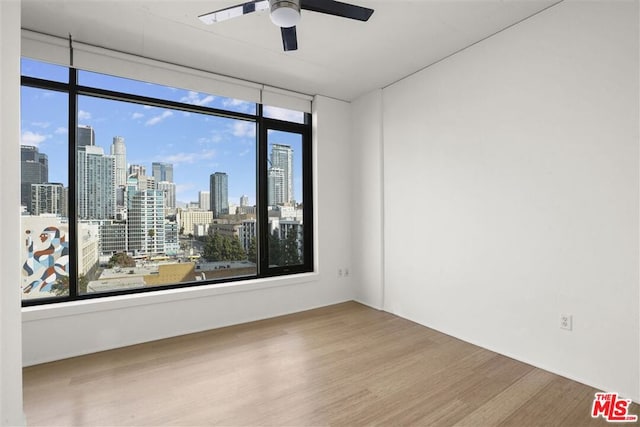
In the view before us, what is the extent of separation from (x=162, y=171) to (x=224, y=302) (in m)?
1.52

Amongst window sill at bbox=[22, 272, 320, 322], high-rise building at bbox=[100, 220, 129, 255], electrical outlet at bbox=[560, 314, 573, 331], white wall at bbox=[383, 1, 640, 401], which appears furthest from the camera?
high-rise building at bbox=[100, 220, 129, 255]

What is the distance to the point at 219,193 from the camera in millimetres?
3617

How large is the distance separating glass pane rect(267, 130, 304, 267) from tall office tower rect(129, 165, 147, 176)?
1347 mm

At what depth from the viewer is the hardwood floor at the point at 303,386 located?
188 centimetres

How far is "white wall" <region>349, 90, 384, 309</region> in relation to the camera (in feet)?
12.8

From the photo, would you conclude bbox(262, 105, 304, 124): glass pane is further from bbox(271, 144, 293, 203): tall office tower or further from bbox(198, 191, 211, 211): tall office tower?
bbox(198, 191, 211, 211): tall office tower

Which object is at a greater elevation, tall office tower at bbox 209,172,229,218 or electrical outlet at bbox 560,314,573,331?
tall office tower at bbox 209,172,229,218

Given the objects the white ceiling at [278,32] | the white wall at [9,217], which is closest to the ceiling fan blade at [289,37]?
the white ceiling at [278,32]

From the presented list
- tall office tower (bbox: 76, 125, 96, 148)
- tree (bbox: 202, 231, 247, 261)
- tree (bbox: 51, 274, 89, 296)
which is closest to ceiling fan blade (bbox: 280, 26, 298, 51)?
tall office tower (bbox: 76, 125, 96, 148)

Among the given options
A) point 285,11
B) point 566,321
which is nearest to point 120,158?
point 285,11

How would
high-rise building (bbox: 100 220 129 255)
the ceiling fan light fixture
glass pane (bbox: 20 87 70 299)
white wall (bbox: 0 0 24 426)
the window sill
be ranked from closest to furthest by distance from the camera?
white wall (bbox: 0 0 24 426), the ceiling fan light fixture, the window sill, glass pane (bbox: 20 87 70 299), high-rise building (bbox: 100 220 129 255)

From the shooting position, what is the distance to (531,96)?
8.14 ft

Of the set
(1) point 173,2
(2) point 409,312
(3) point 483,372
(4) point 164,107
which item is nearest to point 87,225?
(4) point 164,107

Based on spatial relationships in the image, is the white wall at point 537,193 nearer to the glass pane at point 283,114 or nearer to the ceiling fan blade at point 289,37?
the glass pane at point 283,114
